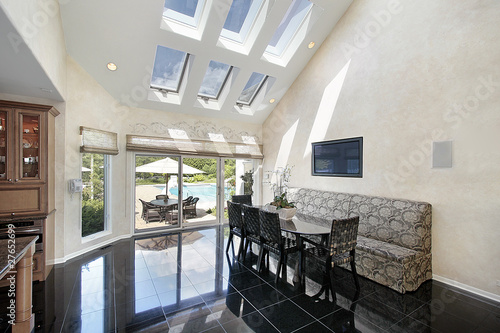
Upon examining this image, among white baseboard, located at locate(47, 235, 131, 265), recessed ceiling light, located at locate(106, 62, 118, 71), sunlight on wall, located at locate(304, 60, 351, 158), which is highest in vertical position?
recessed ceiling light, located at locate(106, 62, 118, 71)

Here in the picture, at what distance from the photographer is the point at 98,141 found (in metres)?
4.48

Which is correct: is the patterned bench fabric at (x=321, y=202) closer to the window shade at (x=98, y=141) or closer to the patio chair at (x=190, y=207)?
the patio chair at (x=190, y=207)

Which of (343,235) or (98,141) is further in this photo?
(98,141)

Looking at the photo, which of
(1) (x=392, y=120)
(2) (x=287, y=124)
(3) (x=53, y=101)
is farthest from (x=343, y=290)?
(3) (x=53, y=101)

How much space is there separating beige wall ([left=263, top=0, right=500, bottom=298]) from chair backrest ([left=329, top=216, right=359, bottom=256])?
1344 mm

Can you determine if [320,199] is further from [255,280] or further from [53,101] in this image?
[53,101]

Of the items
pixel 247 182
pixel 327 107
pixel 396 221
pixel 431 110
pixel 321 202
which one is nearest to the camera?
pixel 431 110

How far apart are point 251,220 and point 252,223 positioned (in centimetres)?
5

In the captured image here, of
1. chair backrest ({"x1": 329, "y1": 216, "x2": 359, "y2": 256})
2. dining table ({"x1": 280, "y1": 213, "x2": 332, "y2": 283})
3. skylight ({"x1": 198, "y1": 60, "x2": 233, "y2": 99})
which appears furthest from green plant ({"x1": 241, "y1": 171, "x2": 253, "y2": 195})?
chair backrest ({"x1": 329, "y1": 216, "x2": 359, "y2": 256})

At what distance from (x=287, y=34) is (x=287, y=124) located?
2.07 metres

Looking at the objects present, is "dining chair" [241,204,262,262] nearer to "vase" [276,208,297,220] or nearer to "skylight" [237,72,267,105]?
"vase" [276,208,297,220]

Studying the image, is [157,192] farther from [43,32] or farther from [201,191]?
[43,32]

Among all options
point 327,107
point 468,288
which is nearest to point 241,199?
point 327,107

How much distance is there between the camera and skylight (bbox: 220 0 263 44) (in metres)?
4.26
